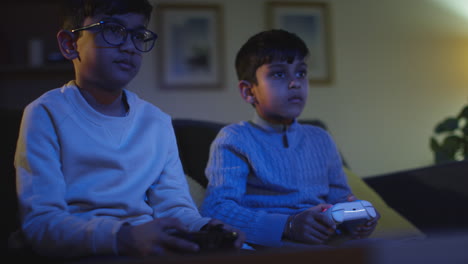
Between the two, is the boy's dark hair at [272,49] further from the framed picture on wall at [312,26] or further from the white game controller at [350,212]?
the framed picture on wall at [312,26]

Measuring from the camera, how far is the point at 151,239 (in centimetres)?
54

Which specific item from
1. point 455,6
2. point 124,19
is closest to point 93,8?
point 124,19

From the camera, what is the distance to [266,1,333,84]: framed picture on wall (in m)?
2.23

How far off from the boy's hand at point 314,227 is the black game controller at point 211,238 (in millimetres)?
272

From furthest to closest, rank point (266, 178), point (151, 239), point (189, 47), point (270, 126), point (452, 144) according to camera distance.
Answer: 1. point (189, 47)
2. point (452, 144)
3. point (270, 126)
4. point (266, 178)
5. point (151, 239)

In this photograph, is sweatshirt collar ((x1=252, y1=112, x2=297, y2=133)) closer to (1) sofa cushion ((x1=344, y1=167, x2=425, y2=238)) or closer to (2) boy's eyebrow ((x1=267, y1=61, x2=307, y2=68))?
(2) boy's eyebrow ((x1=267, y1=61, x2=307, y2=68))

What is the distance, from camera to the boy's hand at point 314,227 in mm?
792

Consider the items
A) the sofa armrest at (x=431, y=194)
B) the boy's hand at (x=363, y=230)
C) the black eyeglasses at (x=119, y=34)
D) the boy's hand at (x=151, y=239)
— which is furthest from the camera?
the sofa armrest at (x=431, y=194)

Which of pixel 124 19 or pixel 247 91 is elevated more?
pixel 124 19

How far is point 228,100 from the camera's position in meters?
2.18

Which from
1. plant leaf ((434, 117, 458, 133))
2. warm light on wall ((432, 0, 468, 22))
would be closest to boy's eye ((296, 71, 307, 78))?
plant leaf ((434, 117, 458, 133))

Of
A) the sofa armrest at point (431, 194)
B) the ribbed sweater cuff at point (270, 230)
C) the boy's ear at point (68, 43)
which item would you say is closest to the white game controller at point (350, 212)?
the ribbed sweater cuff at point (270, 230)

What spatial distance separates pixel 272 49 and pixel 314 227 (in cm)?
49

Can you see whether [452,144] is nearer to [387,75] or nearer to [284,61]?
[387,75]
